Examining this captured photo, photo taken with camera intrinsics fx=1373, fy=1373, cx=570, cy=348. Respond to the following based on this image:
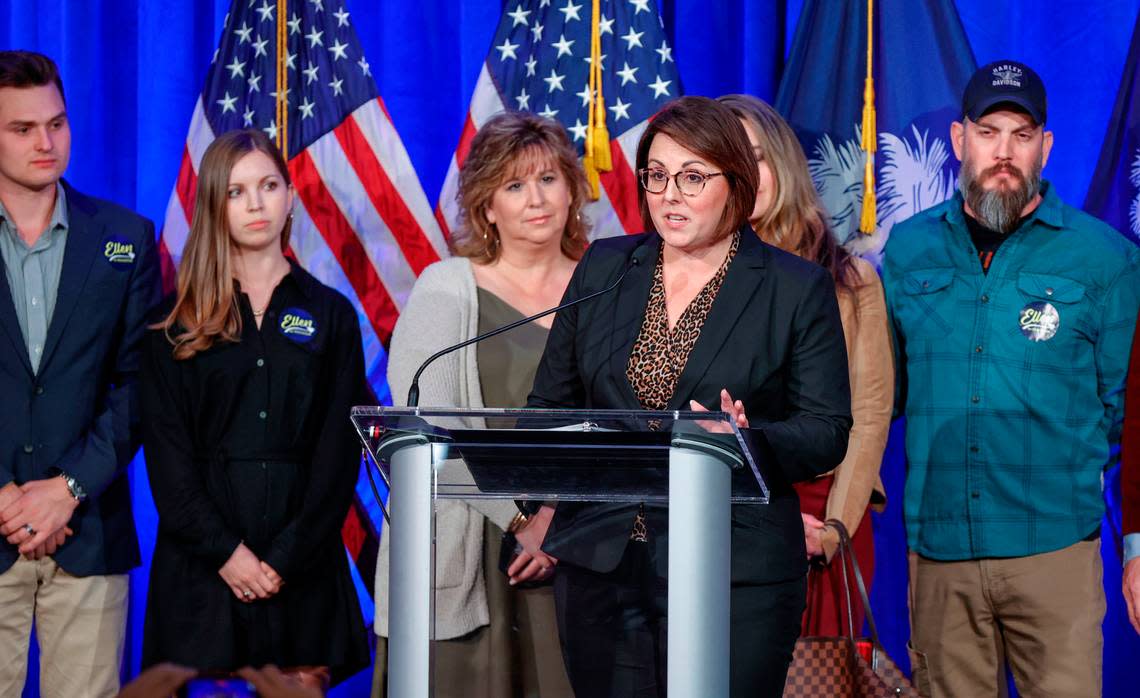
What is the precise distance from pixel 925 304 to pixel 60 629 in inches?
98.4

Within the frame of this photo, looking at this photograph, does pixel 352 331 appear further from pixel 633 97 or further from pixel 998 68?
pixel 998 68

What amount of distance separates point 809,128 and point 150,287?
210cm

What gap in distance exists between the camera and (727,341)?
8.00ft

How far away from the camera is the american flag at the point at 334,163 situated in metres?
4.72

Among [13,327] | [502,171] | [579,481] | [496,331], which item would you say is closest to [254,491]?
[13,327]

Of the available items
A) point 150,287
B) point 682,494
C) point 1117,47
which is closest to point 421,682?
point 682,494

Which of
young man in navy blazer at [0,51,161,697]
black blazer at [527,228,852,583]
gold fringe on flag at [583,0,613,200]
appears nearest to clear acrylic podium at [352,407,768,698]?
black blazer at [527,228,852,583]

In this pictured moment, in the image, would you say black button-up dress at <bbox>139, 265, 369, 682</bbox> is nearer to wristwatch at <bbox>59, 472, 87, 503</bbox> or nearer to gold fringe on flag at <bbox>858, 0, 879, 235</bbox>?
wristwatch at <bbox>59, 472, 87, 503</bbox>

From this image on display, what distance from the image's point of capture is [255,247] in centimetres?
388

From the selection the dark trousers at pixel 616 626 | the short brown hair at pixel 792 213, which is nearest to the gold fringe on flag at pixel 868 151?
the short brown hair at pixel 792 213

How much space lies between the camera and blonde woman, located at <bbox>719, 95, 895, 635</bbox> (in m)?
3.52

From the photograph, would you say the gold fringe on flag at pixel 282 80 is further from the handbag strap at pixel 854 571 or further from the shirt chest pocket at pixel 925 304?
the handbag strap at pixel 854 571

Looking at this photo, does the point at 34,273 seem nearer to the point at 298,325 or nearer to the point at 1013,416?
the point at 298,325

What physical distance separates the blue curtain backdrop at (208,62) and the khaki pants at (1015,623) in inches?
41.7
